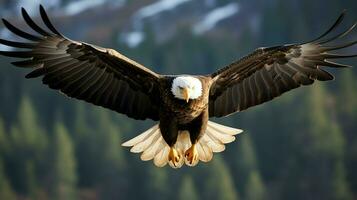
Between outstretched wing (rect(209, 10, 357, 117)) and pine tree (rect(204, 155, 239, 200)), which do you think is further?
pine tree (rect(204, 155, 239, 200))

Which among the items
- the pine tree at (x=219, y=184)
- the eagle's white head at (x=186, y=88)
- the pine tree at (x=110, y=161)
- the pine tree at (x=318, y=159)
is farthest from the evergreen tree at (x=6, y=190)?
the eagle's white head at (x=186, y=88)

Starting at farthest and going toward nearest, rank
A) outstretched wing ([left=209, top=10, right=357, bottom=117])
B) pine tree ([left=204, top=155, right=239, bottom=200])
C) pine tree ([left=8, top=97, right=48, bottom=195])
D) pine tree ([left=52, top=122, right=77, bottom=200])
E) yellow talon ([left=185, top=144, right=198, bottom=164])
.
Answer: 1. pine tree ([left=8, top=97, right=48, bottom=195])
2. pine tree ([left=52, top=122, right=77, bottom=200])
3. pine tree ([left=204, top=155, right=239, bottom=200])
4. outstretched wing ([left=209, top=10, right=357, bottom=117])
5. yellow talon ([left=185, top=144, right=198, bottom=164])

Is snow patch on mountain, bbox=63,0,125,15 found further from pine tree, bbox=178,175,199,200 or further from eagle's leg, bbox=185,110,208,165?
eagle's leg, bbox=185,110,208,165

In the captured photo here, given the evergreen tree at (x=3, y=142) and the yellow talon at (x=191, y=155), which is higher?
the evergreen tree at (x=3, y=142)

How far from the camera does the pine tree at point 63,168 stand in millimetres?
38406

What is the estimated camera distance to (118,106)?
30.8 ft

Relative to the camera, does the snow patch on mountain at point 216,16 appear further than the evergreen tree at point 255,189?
Yes

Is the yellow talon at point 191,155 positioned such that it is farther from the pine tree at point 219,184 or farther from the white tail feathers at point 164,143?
the pine tree at point 219,184

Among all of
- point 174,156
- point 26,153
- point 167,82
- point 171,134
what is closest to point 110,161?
point 26,153

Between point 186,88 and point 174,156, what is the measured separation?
105 centimetres

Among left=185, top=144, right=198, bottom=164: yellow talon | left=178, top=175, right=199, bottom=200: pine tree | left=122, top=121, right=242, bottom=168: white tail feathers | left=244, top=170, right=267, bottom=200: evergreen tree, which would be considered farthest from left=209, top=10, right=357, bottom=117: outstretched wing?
left=244, top=170, right=267, bottom=200: evergreen tree

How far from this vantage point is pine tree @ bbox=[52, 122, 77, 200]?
38.4m

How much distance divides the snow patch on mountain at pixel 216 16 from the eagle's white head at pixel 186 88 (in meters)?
50.0

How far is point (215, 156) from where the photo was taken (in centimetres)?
3878
